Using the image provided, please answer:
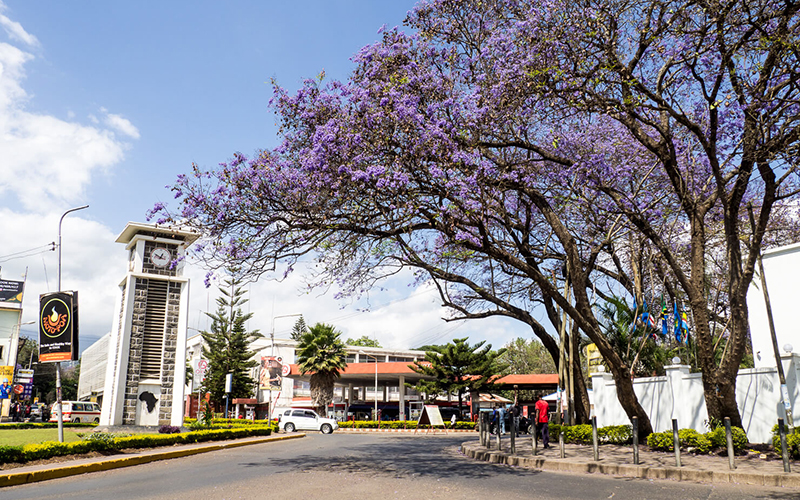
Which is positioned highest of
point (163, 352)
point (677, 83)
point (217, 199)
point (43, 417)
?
point (677, 83)

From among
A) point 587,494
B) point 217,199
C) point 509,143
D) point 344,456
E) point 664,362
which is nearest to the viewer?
point 587,494

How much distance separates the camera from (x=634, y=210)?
1530 centimetres

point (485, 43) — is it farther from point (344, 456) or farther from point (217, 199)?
point (344, 456)

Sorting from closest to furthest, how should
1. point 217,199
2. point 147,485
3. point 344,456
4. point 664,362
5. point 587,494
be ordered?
1. point 587,494
2. point 147,485
3. point 217,199
4. point 344,456
5. point 664,362

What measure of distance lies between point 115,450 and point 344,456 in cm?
609

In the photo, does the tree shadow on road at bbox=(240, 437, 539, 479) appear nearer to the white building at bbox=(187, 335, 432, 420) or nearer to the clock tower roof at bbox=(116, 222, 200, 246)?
the clock tower roof at bbox=(116, 222, 200, 246)

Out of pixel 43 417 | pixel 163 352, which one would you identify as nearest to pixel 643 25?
pixel 163 352

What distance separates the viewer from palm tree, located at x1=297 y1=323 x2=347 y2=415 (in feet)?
130

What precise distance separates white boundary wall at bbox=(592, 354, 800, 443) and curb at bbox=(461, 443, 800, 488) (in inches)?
166

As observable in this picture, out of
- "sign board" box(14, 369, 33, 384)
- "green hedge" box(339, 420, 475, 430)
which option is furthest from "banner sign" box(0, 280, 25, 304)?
"green hedge" box(339, 420, 475, 430)

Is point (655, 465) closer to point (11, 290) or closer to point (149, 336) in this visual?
point (149, 336)

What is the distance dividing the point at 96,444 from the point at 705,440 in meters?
14.4

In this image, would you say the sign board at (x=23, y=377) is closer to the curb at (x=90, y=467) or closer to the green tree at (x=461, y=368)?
the green tree at (x=461, y=368)

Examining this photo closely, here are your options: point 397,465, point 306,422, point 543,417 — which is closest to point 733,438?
point 543,417
